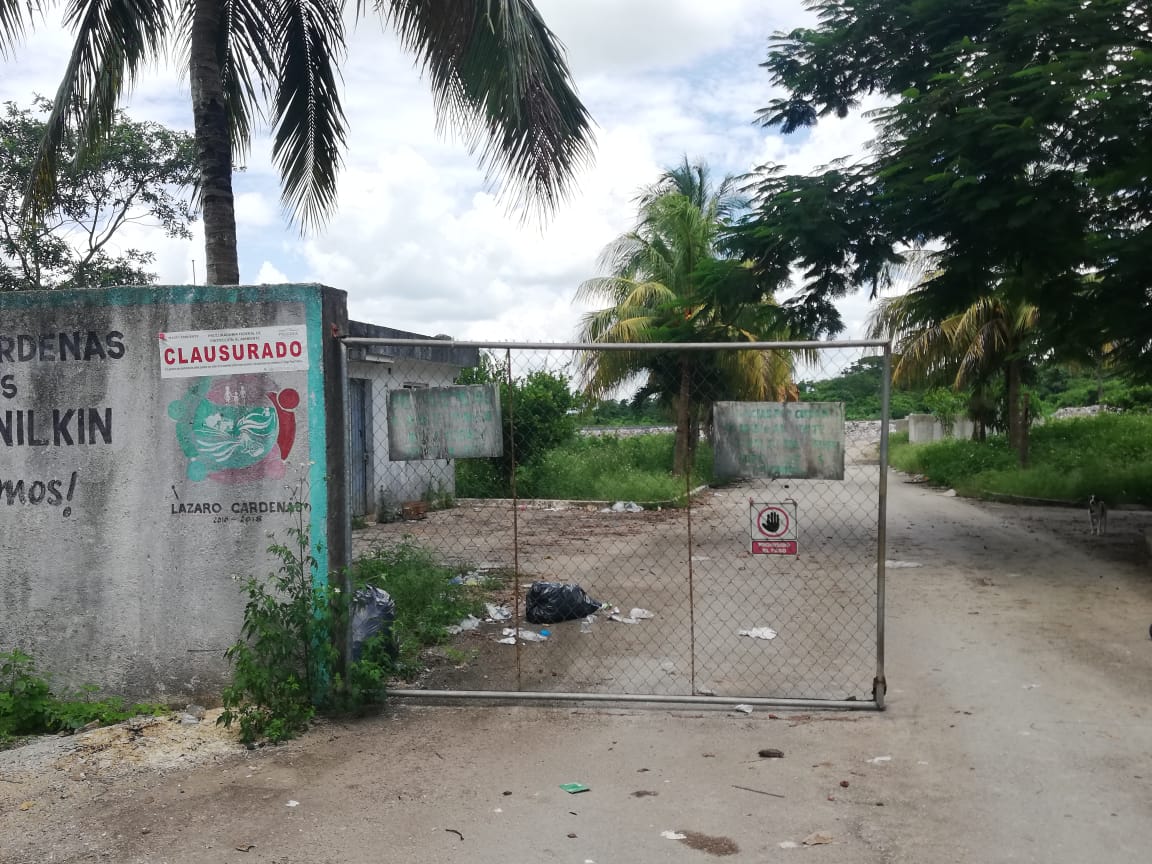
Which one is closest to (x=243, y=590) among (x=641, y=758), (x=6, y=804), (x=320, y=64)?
(x=6, y=804)

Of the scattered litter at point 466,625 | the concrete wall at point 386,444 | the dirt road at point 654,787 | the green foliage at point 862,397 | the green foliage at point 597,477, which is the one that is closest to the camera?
the dirt road at point 654,787

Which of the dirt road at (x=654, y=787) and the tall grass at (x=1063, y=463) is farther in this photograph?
the tall grass at (x=1063, y=463)

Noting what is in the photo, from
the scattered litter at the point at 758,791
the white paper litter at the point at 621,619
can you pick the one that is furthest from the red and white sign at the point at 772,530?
the white paper litter at the point at 621,619

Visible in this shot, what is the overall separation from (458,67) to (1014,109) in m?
5.55

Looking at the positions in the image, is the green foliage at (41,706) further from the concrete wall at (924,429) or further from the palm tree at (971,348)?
the concrete wall at (924,429)

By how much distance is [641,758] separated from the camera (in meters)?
4.82

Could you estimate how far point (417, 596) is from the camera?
7789mm

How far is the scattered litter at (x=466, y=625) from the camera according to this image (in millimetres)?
7586

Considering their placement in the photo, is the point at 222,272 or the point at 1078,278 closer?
the point at 222,272

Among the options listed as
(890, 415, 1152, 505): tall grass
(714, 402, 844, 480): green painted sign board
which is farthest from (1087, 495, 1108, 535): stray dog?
(714, 402, 844, 480): green painted sign board

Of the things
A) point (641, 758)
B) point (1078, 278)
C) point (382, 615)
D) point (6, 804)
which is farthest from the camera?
point (1078, 278)

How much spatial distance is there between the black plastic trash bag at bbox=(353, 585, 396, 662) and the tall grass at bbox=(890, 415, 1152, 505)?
50.2ft

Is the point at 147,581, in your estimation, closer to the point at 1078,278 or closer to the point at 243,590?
the point at 243,590

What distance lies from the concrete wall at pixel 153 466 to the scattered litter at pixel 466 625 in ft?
7.43
